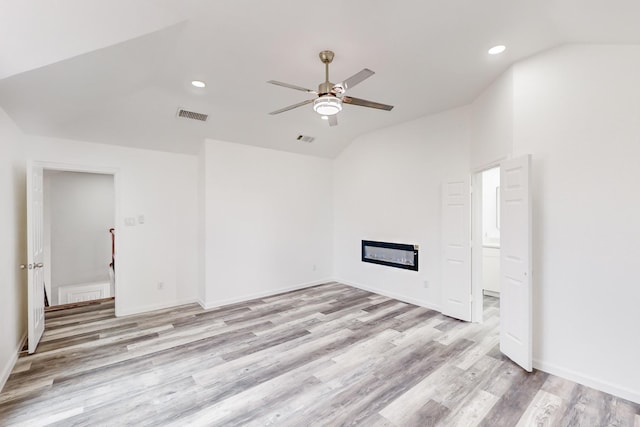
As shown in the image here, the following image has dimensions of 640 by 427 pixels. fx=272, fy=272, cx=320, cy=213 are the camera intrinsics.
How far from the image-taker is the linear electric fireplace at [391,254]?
4832 millimetres

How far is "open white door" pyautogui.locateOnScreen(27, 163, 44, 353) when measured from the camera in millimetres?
3098

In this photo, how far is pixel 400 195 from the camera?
16.4 feet

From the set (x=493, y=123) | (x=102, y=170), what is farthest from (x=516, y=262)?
(x=102, y=170)

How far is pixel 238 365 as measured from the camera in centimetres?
289

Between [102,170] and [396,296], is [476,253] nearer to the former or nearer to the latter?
[396,296]

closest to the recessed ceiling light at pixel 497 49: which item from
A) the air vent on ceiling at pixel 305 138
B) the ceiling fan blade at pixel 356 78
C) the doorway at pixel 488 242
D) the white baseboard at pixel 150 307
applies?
the ceiling fan blade at pixel 356 78

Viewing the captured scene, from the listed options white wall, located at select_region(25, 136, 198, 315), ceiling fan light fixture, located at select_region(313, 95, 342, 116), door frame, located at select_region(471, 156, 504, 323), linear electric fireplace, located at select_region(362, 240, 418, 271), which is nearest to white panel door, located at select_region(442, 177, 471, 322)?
door frame, located at select_region(471, 156, 504, 323)

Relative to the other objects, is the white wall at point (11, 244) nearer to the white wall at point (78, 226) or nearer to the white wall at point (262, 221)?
the white wall at point (262, 221)

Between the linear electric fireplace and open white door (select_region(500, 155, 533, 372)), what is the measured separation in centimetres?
178

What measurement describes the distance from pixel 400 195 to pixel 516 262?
7.81 ft

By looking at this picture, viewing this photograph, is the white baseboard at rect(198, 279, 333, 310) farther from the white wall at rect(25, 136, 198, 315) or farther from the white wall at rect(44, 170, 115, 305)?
the white wall at rect(44, 170, 115, 305)

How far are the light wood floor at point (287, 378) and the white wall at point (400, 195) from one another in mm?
968

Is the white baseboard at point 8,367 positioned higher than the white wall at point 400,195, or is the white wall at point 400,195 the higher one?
the white wall at point 400,195

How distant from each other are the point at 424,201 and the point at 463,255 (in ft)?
3.54
